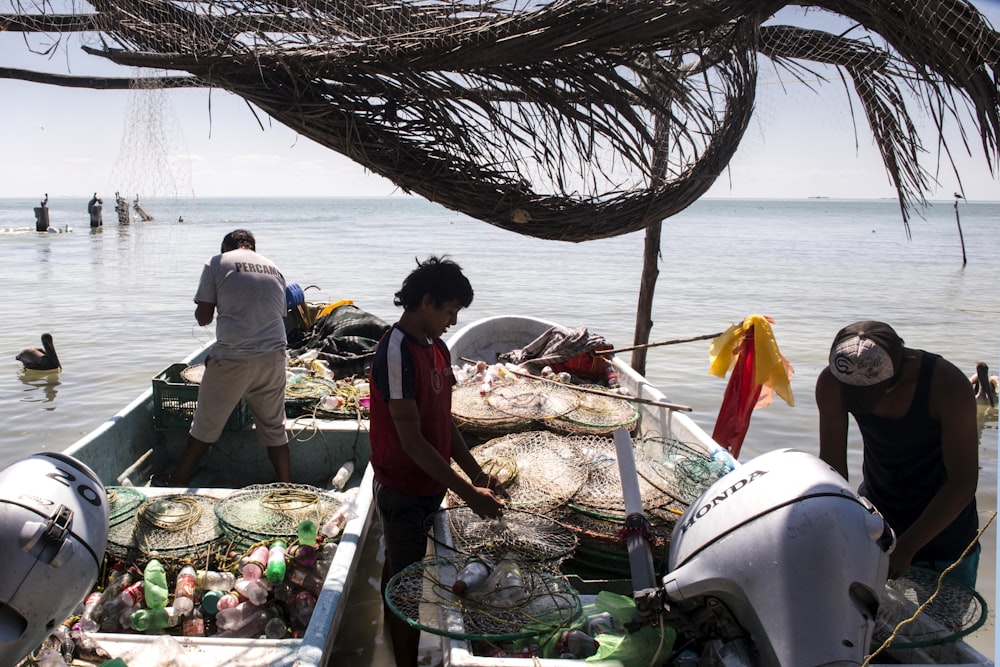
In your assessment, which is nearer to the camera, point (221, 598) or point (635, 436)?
point (221, 598)

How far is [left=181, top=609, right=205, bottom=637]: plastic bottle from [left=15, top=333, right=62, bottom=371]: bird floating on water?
7960 mm

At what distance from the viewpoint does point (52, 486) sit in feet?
7.63

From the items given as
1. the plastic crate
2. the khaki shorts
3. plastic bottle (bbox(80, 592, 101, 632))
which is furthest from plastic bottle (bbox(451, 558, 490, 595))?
the plastic crate

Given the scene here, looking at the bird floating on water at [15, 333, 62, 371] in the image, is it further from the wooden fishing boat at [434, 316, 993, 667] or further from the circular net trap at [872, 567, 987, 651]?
the circular net trap at [872, 567, 987, 651]

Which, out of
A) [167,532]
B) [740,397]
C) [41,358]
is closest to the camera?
[167,532]

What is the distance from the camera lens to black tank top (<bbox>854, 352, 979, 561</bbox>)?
2.59 metres

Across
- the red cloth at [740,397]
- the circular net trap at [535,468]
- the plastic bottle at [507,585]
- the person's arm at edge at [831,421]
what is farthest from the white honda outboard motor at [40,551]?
the red cloth at [740,397]

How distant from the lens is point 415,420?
2697mm

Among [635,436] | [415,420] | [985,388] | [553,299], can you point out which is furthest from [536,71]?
[553,299]

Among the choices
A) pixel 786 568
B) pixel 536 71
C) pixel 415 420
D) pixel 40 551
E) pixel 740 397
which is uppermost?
pixel 536 71

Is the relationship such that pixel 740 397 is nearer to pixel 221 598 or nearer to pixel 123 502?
pixel 221 598

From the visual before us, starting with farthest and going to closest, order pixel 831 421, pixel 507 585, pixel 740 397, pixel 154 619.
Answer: pixel 740 397
pixel 154 619
pixel 831 421
pixel 507 585

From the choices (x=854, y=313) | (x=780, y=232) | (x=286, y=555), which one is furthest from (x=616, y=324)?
(x=780, y=232)

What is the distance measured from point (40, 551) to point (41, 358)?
8.88 meters
